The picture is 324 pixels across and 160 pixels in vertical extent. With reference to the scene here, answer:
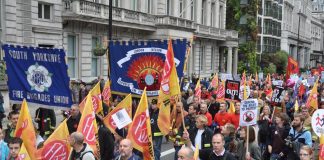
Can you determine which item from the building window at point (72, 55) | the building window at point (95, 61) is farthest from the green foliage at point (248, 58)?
the building window at point (72, 55)

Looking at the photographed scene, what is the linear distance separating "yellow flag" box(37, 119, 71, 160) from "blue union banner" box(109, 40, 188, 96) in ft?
10.7

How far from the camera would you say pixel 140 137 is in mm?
7773

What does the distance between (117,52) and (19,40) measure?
11.2m

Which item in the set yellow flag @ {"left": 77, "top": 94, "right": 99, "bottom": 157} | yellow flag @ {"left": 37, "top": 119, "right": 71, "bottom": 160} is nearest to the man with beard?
yellow flag @ {"left": 77, "top": 94, "right": 99, "bottom": 157}

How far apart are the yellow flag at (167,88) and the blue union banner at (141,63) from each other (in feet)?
3.89

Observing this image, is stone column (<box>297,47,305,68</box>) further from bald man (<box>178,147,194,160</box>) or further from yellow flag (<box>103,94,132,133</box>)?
bald man (<box>178,147,194,160</box>)

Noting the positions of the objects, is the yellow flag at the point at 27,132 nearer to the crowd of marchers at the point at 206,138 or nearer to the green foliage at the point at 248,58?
the crowd of marchers at the point at 206,138

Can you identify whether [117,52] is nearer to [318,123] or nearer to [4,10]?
[318,123]

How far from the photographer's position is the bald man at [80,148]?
6387 mm

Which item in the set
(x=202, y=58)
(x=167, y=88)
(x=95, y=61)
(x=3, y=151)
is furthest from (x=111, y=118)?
(x=202, y=58)

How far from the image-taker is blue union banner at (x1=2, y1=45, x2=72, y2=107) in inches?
328

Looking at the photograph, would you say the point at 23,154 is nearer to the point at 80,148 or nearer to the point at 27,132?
the point at 27,132

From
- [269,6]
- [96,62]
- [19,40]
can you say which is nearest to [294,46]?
[269,6]

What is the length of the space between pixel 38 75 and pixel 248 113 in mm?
3541
